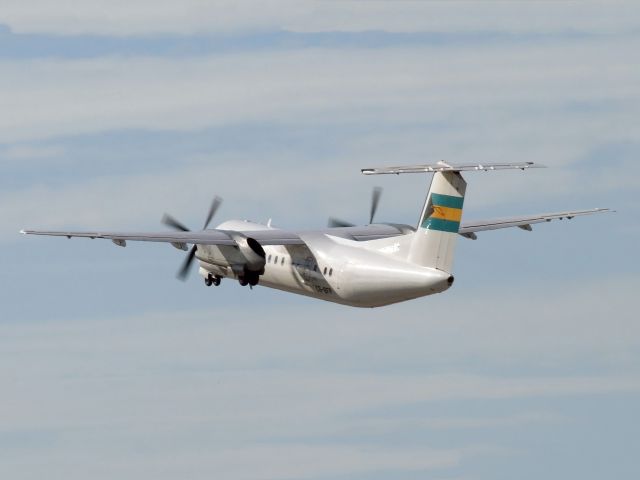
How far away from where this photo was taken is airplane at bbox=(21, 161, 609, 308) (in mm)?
70750

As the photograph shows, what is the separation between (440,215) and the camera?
7081 cm

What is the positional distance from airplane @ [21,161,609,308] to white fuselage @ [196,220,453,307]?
44mm

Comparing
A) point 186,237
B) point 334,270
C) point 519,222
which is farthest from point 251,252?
point 519,222

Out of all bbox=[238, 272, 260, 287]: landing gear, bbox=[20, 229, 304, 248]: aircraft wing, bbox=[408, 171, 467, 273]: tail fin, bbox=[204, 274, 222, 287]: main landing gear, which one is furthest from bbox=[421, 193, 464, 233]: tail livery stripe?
bbox=[204, 274, 222, 287]: main landing gear

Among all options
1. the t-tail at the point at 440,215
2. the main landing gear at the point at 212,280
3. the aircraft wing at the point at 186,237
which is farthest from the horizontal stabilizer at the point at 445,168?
the main landing gear at the point at 212,280

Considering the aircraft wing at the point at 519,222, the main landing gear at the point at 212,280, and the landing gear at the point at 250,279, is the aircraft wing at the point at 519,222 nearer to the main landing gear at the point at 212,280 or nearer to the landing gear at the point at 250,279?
the landing gear at the point at 250,279

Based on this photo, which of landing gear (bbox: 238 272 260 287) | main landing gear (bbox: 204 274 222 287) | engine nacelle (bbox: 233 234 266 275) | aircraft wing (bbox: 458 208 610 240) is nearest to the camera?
engine nacelle (bbox: 233 234 266 275)

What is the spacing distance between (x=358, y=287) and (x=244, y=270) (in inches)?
293

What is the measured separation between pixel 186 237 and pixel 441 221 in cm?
1482

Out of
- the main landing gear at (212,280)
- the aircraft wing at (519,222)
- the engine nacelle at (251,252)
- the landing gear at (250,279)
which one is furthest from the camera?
the main landing gear at (212,280)

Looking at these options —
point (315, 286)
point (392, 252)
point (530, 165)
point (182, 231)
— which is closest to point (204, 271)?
point (182, 231)

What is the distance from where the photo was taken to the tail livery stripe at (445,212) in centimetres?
7056

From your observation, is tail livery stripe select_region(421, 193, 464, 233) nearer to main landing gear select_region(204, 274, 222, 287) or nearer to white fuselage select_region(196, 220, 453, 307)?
white fuselage select_region(196, 220, 453, 307)

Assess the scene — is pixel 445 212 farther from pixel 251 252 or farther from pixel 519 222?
pixel 519 222
